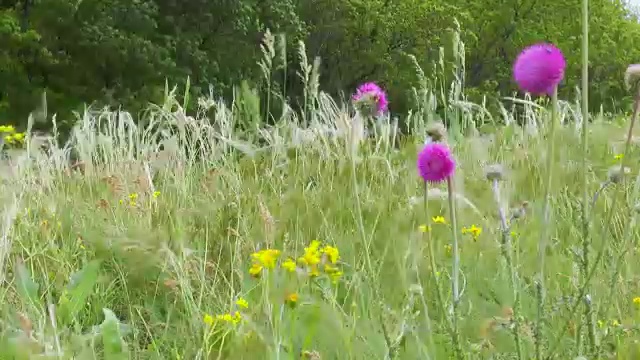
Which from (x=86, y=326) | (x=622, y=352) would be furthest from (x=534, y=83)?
(x=86, y=326)

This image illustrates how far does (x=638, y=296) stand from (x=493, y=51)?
22239 mm

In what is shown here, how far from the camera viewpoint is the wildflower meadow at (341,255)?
1062 mm

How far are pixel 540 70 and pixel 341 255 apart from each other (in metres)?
1.03

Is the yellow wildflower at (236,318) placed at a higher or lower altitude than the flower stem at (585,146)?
lower

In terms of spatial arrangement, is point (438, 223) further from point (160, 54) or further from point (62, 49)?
point (62, 49)

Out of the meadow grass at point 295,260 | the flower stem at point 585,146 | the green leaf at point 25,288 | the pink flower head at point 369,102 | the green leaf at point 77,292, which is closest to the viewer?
the flower stem at point 585,146

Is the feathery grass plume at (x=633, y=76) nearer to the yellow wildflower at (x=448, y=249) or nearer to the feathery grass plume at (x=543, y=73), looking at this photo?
the feathery grass plume at (x=543, y=73)

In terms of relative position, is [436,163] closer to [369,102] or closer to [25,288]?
[369,102]

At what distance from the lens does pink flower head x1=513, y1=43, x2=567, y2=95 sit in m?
0.90

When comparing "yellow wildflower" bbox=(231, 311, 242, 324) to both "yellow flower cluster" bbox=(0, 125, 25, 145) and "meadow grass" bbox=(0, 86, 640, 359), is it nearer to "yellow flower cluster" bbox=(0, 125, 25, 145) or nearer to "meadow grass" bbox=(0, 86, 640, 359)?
"meadow grass" bbox=(0, 86, 640, 359)

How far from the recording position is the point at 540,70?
2.97 ft

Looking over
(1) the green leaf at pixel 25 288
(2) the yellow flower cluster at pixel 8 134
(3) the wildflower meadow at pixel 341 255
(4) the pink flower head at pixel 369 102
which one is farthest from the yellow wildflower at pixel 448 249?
(2) the yellow flower cluster at pixel 8 134

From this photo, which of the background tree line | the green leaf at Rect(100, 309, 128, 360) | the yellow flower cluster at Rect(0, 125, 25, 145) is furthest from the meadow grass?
the background tree line

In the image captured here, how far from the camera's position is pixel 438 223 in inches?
82.4
